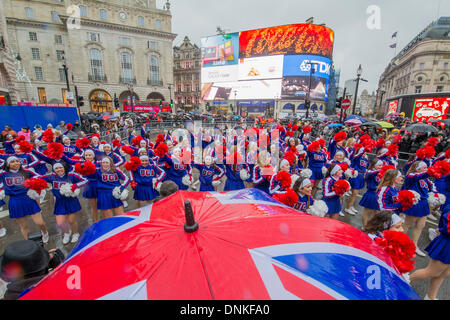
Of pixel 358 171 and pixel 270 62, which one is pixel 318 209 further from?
pixel 270 62

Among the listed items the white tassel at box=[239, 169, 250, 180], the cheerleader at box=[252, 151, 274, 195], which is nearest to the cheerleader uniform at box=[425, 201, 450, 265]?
the cheerleader at box=[252, 151, 274, 195]

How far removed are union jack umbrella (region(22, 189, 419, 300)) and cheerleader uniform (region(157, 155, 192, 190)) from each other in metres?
3.86

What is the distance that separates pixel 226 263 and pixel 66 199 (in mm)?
4674

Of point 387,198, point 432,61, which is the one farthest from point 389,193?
point 432,61

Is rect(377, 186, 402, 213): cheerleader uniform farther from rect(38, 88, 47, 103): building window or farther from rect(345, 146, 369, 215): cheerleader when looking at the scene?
rect(38, 88, 47, 103): building window

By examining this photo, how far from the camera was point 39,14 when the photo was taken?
3816 centimetres

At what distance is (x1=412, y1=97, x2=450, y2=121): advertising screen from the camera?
20.1 metres

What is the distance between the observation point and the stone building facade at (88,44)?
3712cm

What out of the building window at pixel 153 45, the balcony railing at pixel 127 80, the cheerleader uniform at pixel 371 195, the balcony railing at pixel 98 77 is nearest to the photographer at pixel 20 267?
the cheerleader uniform at pixel 371 195

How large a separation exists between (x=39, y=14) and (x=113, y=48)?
45.9ft

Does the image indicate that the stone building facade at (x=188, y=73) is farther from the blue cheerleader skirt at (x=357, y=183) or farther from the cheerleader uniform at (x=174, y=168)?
the blue cheerleader skirt at (x=357, y=183)
